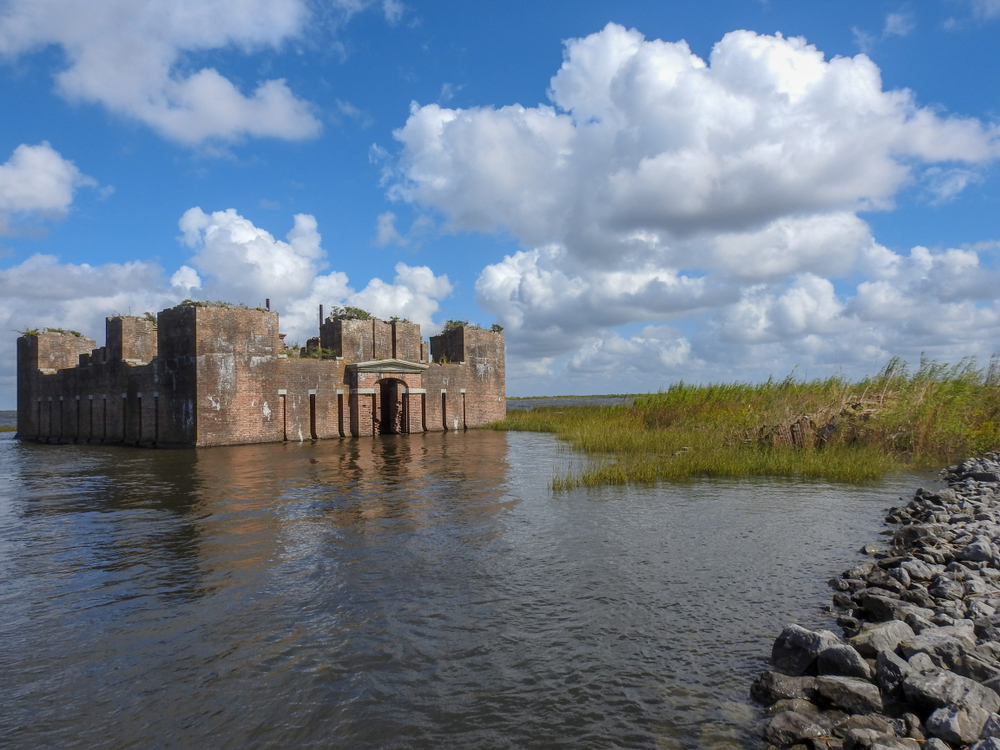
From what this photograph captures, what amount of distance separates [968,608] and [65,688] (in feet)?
25.6

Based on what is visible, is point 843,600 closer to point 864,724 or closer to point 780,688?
point 780,688

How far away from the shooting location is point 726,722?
433 centimetres

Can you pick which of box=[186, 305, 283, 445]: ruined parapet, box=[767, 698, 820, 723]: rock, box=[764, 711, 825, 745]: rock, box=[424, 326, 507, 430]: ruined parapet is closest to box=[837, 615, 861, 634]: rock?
box=[767, 698, 820, 723]: rock

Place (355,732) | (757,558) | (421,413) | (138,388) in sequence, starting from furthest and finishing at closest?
(421,413)
(138,388)
(757,558)
(355,732)

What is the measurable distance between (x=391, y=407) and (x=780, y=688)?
3035cm

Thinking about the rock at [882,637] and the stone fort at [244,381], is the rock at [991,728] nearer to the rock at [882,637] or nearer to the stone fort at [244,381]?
the rock at [882,637]

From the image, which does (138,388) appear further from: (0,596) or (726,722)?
(726,722)

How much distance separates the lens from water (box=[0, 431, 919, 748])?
175 inches

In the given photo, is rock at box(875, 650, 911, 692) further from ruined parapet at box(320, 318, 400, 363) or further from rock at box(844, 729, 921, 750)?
ruined parapet at box(320, 318, 400, 363)

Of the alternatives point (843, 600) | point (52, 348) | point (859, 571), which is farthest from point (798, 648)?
point (52, 348)

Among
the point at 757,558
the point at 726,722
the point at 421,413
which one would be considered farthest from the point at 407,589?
the point at 421,413

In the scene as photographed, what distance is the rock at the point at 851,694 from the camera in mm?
4168

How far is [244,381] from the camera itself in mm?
26172

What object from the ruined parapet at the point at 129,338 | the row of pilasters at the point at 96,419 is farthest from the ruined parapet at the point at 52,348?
the ruined parapet at the point at 129,338
